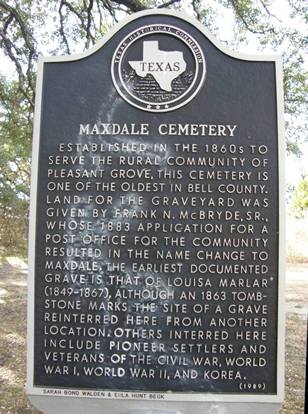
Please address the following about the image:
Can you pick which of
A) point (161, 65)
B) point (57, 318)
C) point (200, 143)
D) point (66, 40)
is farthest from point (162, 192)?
point (66, 40)

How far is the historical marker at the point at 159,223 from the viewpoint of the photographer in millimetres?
3133

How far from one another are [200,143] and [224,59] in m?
0.61

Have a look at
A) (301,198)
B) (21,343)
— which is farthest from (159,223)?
(301,198)

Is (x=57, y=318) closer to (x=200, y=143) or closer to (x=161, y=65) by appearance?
(x=200, y=143)

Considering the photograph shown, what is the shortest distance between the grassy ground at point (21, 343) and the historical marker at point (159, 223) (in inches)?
95.3

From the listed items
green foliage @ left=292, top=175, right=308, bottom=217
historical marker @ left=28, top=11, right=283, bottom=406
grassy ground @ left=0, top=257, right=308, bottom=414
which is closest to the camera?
historical marker @ left=28, top=11, right=283, bottom=406

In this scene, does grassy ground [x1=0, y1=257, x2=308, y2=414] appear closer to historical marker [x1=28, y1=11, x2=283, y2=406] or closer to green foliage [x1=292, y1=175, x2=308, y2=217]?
historical marker [x1=28, y1=11, x2=283, y2=406]

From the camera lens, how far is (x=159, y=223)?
3.19m

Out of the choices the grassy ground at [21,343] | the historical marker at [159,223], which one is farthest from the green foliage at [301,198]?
the historical marker at [159,223]

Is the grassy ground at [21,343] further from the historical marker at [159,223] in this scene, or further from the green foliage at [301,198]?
the green foliage at [301,198]

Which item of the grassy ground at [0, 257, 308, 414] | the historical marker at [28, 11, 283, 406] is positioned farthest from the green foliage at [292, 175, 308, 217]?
the historical marker at [28, 11, 283, 406]

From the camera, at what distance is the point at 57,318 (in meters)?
3.20

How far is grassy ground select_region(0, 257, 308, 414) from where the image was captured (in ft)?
17.3

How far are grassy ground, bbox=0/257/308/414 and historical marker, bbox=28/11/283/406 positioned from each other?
7.94 ft
